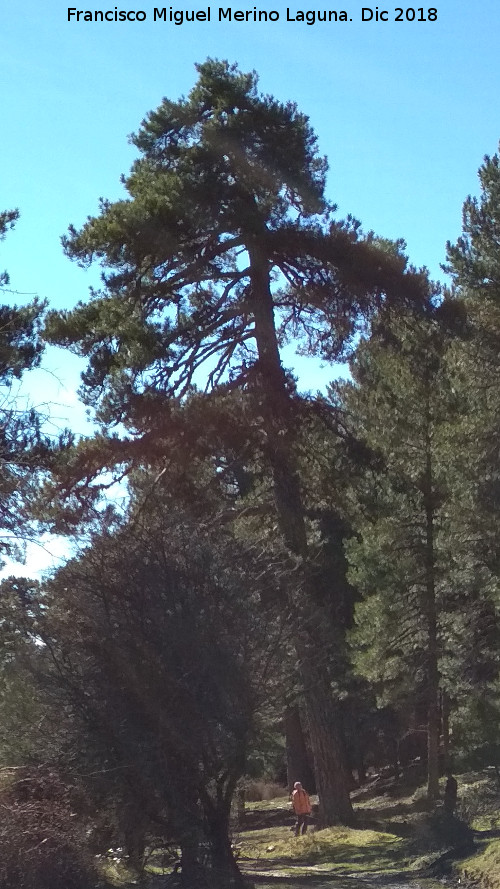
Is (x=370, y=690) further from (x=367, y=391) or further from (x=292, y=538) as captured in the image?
(x=292, y=538)

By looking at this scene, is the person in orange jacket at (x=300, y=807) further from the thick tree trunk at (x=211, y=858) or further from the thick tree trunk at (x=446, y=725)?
the thick tree trunk at (x=211, y=858)

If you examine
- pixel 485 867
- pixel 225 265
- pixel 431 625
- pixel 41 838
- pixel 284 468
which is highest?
pixel 225 265

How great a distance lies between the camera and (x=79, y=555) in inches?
460

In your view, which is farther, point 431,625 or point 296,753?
point 296,753

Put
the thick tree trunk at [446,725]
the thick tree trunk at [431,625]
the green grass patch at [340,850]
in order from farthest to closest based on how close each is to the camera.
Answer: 1. the thick tree trunk at [446,725]
2. the thick tree trunk at [431,625]
3. the green grass patch at [340,850]

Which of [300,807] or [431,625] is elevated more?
[431,625]

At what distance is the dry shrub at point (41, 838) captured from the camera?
10.4m

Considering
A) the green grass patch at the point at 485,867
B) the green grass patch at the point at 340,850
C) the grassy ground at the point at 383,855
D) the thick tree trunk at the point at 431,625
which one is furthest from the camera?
the thick tree trunk at the point at 431,625

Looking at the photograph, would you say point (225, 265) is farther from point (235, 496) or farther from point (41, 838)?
point (41, 838)

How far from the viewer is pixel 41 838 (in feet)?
35.3

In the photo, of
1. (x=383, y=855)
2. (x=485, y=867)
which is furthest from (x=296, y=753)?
(x=485, y=867)

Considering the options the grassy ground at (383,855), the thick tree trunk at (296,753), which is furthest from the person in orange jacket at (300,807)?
the thick tree trunk at (296,753)

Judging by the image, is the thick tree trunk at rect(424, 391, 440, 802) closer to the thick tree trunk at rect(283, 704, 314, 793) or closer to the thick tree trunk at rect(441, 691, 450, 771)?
the thick tree trunk at rect(441, 691, 450, 771)

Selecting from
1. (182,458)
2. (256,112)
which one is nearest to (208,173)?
(256,112)
